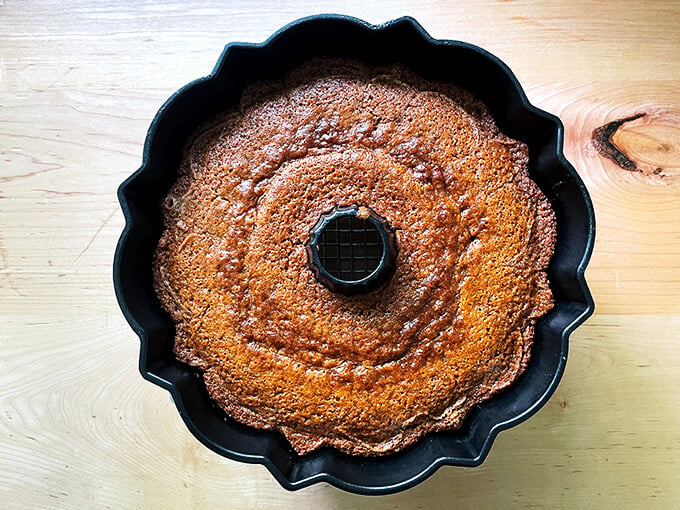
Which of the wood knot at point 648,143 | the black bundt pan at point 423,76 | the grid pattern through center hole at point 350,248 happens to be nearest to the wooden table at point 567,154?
the wood knot at point 648,143

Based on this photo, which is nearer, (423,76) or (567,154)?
(423,76)

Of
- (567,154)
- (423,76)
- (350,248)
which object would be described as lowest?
(350,248)

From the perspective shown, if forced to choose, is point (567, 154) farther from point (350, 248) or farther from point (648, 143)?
point (350, 248)

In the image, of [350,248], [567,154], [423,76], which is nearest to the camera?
[350,248]

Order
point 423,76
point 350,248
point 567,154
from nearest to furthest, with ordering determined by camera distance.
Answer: point 350,248 < point 423,76 < point 567,154

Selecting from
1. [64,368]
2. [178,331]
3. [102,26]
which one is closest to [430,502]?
[178,331]

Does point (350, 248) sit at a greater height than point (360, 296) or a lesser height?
greater

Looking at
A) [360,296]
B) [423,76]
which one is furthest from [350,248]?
[423,76]

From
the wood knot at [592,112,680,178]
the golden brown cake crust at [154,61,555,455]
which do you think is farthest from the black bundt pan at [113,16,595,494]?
the wood knot at [592,112,680,178]
